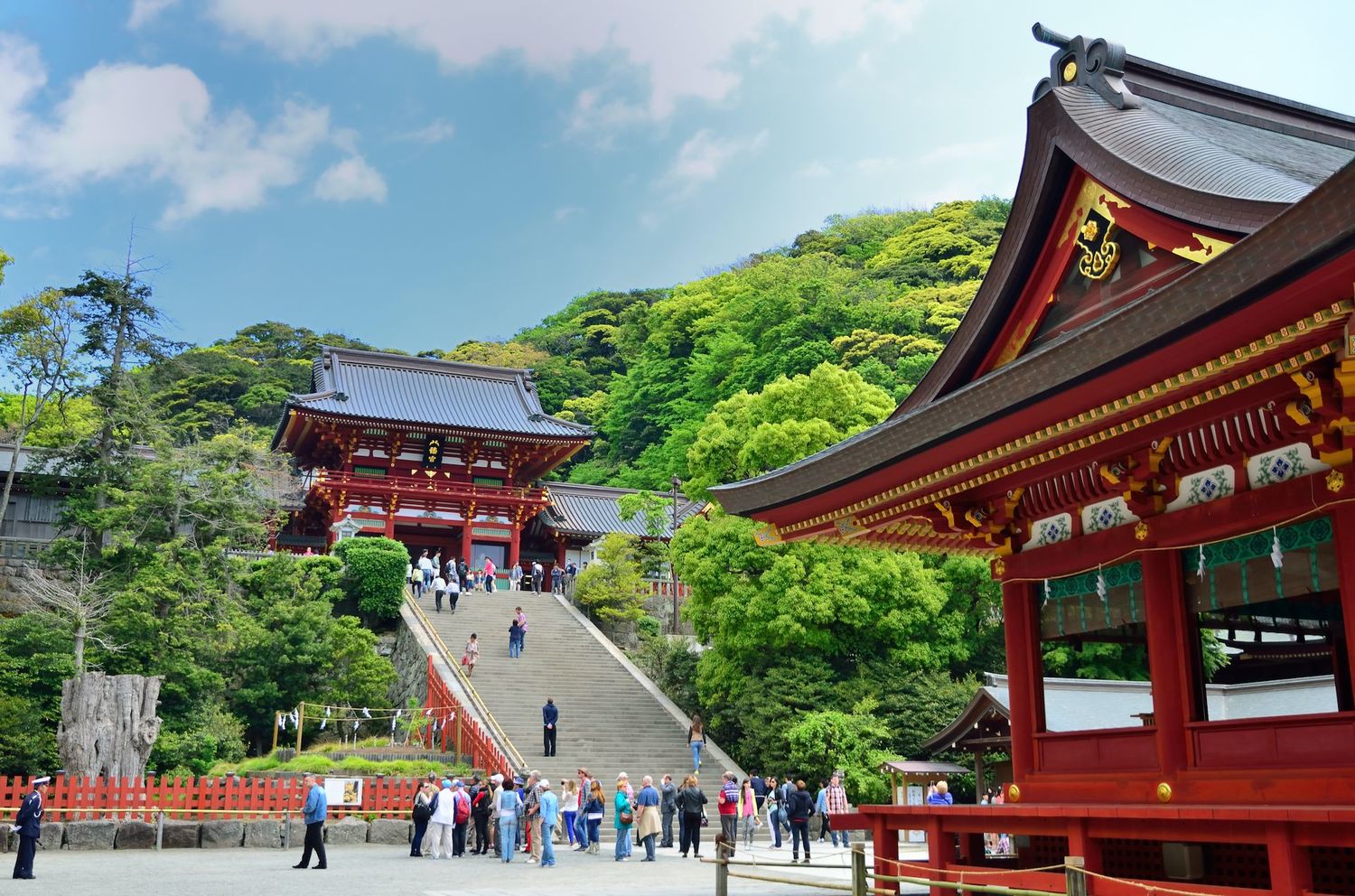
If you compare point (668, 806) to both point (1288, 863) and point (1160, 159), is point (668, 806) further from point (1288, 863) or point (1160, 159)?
point (1160, 159)

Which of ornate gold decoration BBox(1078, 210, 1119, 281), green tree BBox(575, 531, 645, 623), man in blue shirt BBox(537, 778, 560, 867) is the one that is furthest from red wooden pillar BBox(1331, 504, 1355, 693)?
green tree BBox(575, 531, 645, 623)

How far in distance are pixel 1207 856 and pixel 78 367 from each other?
2702 centimetres

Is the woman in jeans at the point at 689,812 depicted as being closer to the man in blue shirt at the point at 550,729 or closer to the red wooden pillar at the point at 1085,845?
the man in blue shirt at the point at 550,729

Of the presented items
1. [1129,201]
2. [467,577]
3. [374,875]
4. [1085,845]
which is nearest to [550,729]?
[374,875]

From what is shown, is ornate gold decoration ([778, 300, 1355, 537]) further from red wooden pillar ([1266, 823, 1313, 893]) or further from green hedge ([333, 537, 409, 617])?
green hedge ([333, 537, 409, 617])

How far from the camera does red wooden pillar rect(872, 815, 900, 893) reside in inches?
413

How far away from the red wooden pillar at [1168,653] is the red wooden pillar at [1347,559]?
1.22m

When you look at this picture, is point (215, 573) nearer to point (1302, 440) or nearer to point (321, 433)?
point (321, 433)

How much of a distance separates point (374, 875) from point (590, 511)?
3329 centimetres

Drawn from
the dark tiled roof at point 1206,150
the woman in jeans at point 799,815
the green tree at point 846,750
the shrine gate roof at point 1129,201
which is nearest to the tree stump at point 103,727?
the woman in jeans at point 799,815

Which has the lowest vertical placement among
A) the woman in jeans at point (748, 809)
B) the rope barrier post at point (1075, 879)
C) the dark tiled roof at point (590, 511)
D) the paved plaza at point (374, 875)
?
the paved plaza at point (374, 875)

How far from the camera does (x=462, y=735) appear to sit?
24.4m

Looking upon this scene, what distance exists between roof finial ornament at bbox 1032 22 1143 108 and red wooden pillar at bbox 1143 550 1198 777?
4.16 meters

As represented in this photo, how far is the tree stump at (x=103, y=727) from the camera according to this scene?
19031 millimetres
